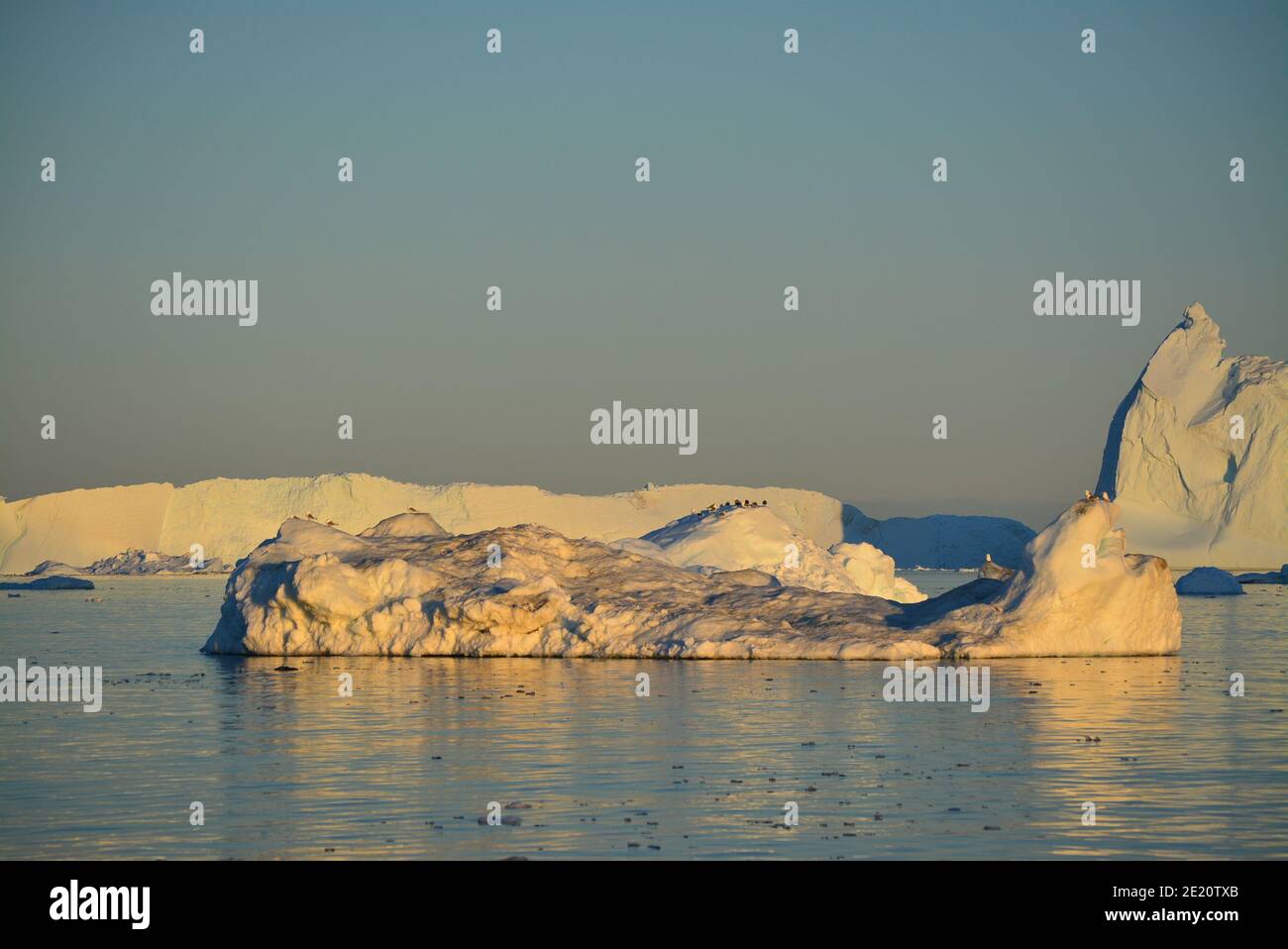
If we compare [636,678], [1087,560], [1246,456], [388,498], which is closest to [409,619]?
[636,678]

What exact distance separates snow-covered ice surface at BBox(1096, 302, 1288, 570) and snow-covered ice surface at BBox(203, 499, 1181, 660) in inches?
2587

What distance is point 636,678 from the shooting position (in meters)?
32.6

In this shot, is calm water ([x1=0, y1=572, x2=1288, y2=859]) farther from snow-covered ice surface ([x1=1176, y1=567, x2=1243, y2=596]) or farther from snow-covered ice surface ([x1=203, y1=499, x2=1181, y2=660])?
snow-covered ice surface ([x1=1176, y1=567, x2=1243, y2=596])

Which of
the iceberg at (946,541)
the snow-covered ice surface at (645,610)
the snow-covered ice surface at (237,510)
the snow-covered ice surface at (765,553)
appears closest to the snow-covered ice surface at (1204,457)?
the iceberg at (946,541)

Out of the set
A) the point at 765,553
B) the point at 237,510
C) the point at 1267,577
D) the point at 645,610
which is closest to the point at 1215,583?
the point at 1267,577

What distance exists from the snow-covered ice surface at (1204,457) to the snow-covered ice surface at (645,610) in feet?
216

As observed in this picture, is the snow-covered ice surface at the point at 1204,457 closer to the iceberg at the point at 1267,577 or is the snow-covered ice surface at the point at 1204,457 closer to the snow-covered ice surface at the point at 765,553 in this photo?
the iceberg at the point at 1267,577

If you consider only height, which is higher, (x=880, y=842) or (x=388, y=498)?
(x=388, y=498)

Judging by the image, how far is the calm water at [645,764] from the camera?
16156mm

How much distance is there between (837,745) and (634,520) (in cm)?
9901

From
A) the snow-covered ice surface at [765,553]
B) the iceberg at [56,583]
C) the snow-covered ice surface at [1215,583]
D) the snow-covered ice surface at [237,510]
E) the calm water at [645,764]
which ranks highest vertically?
the snow-covered ice surface at [237,510]

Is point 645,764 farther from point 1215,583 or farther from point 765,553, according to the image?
point 1215,583

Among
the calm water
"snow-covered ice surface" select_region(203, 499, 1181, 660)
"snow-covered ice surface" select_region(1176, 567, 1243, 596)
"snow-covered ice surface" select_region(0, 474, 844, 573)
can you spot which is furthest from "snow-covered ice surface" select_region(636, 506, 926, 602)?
"snow-covered ice surface" select_region(0, 474, 844, 573)
